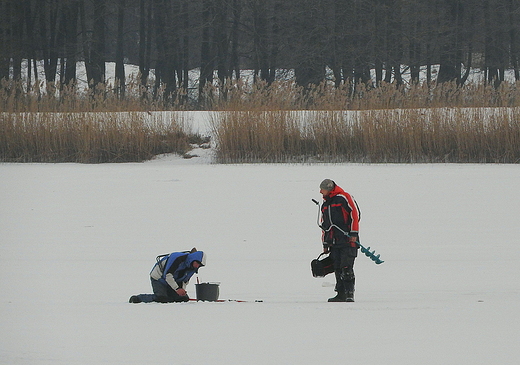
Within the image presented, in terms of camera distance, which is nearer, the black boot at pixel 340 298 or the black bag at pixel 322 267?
the black boot at pixel 340 298

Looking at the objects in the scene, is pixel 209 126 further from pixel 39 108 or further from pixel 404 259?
pixel 404 259

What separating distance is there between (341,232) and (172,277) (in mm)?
1414

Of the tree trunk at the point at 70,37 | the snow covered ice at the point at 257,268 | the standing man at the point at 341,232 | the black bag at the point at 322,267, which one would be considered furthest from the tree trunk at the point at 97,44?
the standing man at the point at 341,232

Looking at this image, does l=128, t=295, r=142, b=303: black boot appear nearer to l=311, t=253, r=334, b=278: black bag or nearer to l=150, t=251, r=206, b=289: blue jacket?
l=150, t=251, r=206, b=289: blue jacket

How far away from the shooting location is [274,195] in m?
12.2

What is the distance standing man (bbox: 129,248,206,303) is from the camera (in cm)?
612

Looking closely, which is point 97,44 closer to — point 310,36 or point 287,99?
point 310,36

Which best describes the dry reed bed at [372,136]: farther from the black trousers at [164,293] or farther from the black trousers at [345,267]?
the black trousers at [164,293]

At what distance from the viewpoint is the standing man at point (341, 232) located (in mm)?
6316

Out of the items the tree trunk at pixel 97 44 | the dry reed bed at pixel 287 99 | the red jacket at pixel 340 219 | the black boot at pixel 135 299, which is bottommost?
the black boot at pixel 135 299

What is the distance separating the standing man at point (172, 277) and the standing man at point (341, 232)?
108cm

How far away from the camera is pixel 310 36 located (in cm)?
3130

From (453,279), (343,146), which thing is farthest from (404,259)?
(343,146)

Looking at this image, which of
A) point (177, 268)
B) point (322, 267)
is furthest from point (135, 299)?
point (322, 267)
